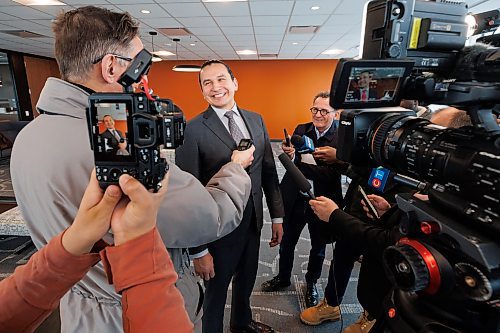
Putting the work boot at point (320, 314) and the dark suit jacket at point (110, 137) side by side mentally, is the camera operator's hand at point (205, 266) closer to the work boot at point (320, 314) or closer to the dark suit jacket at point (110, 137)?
the work boot at point (320, 314)

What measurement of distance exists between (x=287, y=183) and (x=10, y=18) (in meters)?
5.90

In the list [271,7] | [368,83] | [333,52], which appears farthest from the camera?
[333,52]

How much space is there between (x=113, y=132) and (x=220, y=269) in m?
1.12

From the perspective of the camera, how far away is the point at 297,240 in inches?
81.4

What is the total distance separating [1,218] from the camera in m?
2.24

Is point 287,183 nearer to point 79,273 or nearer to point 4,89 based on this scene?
point 79,273

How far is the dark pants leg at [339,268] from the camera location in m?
1.74

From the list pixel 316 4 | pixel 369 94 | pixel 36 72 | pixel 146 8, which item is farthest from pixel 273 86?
pixel 369 94

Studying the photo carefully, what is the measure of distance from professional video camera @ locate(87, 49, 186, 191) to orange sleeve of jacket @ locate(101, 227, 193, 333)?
0.32 feet

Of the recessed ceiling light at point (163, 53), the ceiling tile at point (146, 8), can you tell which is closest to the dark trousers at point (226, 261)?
the ceiling tile at point (146, 8)

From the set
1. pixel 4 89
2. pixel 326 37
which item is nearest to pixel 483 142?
pixel 326 37

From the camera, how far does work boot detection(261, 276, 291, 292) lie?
2.15 metres

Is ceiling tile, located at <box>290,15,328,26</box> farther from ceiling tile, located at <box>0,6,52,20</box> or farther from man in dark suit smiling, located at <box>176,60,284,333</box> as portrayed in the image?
ceiling tile, located at <box>0,6,52,20</box>

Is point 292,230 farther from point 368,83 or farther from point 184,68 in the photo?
point 184,68
